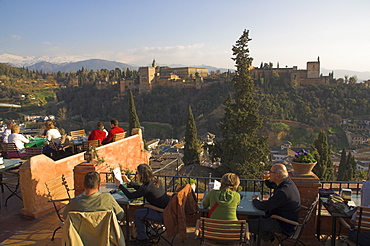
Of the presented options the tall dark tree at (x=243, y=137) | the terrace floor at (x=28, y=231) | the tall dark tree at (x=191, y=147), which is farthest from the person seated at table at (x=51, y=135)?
the tall dark tree at (x=191, y=147)

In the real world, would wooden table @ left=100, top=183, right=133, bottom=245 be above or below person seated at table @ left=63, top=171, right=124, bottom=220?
below

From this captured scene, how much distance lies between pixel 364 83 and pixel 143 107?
5575 centimetres

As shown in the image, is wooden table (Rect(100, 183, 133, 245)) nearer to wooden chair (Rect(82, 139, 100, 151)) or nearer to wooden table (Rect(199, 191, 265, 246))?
wooden table (Rect(199, 191, 265, 246))

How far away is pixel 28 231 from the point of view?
437cm

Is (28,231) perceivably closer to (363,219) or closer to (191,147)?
(363,219)

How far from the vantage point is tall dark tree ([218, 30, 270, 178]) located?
17.0m

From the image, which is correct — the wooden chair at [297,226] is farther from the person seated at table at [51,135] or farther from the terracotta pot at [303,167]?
the person seated at table at [51,135]

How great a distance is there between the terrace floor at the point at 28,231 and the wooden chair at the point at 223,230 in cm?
115

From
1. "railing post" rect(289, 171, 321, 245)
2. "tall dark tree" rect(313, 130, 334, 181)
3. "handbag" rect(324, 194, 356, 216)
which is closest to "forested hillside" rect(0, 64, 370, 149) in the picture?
"tall dark tree" rect(313, 130, 334, 181)

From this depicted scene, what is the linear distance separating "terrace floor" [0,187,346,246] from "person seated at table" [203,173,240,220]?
1128mm

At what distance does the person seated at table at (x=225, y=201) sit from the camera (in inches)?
122

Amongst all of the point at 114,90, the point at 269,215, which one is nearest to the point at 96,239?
the point at 269,215

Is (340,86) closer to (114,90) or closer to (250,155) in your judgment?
(250,155)

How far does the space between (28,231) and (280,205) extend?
4.05m
